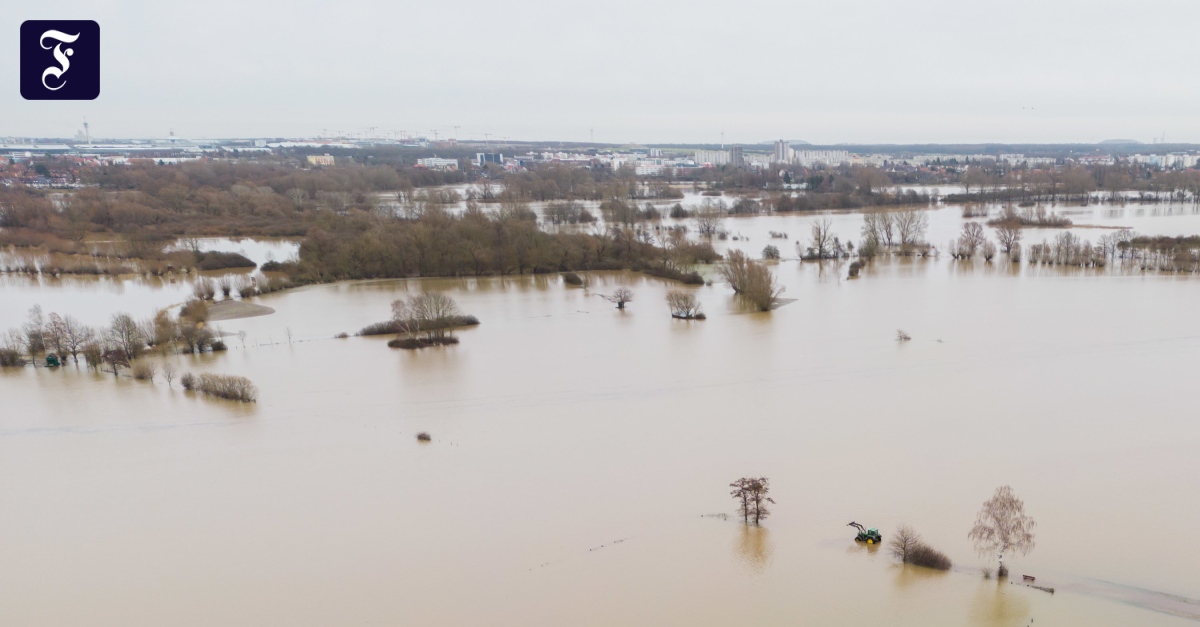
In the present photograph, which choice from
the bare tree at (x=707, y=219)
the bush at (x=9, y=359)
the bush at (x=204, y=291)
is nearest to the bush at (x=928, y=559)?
the bush at (x=9, y=359)

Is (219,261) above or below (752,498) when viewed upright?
above

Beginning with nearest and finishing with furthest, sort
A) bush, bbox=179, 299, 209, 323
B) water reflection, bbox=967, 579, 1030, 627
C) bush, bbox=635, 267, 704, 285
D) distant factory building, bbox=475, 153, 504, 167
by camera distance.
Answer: water reflection, bbox=967, 579, 1030, 627 → bush, bbox=179, 299, 209, 323 → bush, bbox=635, 267, 704, 285 → distant factory building, bbox=475, 153, 504, 167

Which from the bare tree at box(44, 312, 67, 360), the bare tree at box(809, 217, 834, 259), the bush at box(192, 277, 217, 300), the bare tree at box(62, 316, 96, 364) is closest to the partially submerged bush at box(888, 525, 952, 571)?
the bare tree at box(62, 316, 96, 364)

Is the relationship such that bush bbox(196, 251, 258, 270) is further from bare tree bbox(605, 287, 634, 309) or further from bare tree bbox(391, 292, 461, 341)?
bare tree bbox(605, 287, 634, 309)

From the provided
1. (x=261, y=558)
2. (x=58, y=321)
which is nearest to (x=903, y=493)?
(x=261, y=558)

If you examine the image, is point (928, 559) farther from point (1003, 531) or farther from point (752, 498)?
point (752, 498)

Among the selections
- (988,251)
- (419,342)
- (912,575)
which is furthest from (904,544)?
(988,251)

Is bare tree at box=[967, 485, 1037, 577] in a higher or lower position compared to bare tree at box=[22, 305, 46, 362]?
lower
